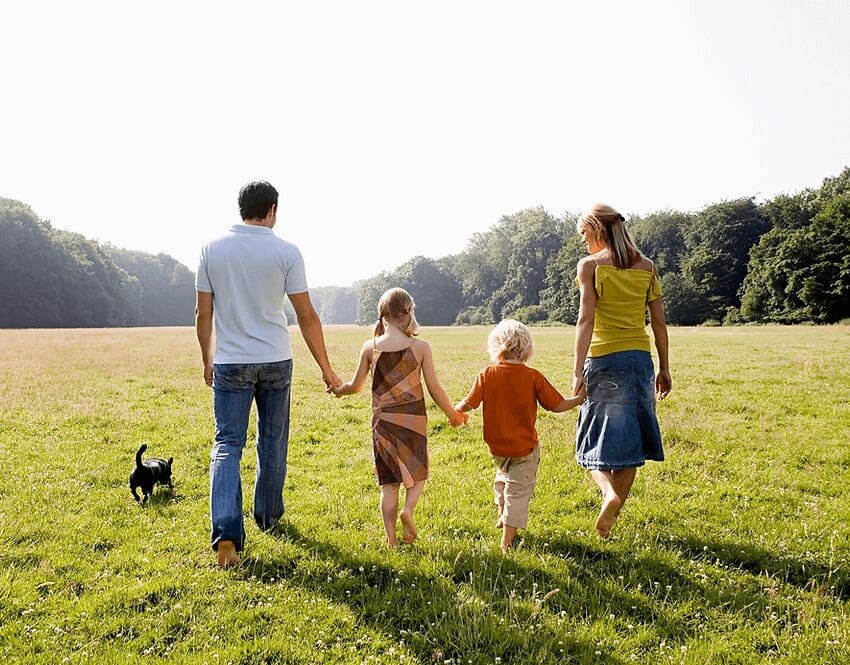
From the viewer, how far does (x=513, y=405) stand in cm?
492

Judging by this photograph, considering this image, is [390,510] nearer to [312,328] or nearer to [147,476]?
[312,328]

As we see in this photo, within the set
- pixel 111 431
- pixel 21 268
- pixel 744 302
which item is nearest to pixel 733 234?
pixel 744 302

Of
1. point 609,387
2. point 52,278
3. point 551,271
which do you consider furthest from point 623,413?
point 52,278

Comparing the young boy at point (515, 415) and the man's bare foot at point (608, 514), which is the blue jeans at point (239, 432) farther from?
the man's bare foot at point (608, 514)

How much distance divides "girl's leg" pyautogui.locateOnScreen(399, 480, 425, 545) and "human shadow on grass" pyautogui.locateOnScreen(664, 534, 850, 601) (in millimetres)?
2365

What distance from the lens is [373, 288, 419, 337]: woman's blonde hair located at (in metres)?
4.86

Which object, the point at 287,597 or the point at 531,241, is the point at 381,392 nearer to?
the point at 287,597

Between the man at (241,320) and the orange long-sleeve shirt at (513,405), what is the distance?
1.55 meters

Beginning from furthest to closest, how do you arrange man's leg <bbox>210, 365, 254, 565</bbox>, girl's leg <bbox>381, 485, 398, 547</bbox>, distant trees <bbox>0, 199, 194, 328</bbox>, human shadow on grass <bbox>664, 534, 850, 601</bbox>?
distant trees <bbox>0, 199, 194, 328</bbox> < girl's leg <bbox>381, 485, 398, 547</bbox> < man's leg <bbox>210, 365, 254, 565</bbox> < human shadow on grass <bbox>664, 534, 850, 601</bbox>

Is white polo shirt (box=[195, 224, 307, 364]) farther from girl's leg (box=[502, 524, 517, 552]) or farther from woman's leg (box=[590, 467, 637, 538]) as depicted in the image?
woman's leg (box=[590, 467, 637, 538])

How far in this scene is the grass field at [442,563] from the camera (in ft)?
12.0

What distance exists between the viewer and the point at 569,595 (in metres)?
4.25

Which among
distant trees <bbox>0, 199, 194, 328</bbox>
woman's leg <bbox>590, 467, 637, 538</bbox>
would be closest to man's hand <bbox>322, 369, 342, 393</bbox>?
woman's leg <bbox>590, 467, 637, 538</bbox>

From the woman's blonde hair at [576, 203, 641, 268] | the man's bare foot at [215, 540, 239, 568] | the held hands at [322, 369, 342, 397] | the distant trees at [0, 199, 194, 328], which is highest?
the distant trees at [0, 199, 194, 328]
